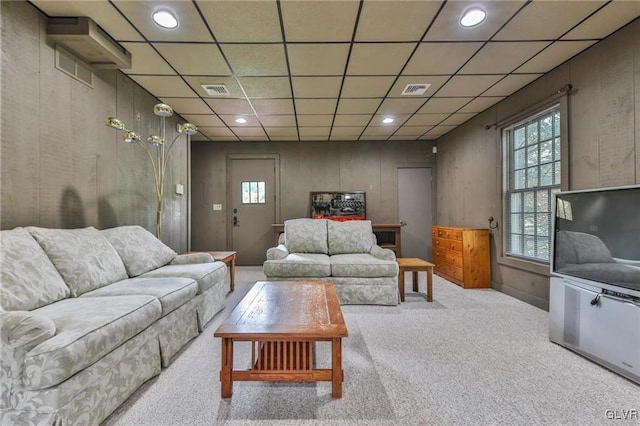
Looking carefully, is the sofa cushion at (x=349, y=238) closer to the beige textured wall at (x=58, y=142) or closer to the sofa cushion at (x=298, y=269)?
the sofa cushion at (x=298, y=269)

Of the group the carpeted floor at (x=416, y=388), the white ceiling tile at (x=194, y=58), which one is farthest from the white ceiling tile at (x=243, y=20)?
the carpeted floor at (x=416, y=388)

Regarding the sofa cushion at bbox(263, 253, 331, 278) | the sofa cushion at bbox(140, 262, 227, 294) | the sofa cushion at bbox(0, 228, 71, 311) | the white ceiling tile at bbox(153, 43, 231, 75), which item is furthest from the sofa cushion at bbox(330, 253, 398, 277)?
the white ceiling tile at bbox(153, 43, 231, 75)

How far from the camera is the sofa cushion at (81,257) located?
→ 1853mm

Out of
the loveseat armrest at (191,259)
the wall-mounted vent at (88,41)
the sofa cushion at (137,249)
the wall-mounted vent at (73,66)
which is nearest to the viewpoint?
the wall-mounted vent at (88,41)

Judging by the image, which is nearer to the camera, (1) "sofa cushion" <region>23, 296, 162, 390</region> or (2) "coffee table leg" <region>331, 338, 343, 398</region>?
(1) "sofa cushion" <region>23, 296, 162, 390</region>

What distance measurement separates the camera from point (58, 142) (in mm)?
2289

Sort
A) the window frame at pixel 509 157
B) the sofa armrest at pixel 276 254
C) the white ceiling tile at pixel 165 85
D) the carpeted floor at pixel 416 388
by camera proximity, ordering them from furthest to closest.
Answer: the sofa armrest at pixel 276 254
the white ceiling tile at pixel 165 85
the window frame at pixel 509 157
the carpeted floor at pixel 416 388

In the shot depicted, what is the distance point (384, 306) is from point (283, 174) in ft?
11.8

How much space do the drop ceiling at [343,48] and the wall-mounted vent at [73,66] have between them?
30 centimetres

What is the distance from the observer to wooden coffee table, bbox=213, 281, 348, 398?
4.81 ft

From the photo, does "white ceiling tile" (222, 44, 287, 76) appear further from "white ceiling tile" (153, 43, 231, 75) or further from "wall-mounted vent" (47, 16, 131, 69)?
"wall-mounted vent" (47, 16, 131, 69)

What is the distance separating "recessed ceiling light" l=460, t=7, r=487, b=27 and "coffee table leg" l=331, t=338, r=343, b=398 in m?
2.51

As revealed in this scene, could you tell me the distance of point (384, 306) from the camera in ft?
10.5

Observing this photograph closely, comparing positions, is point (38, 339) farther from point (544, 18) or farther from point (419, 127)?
point (419, 127)
